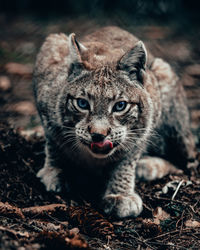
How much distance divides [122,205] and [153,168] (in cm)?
85

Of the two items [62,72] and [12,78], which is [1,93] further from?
[62,72]

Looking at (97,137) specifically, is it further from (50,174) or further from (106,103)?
(50,174)

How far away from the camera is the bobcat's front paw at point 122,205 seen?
10.3ft

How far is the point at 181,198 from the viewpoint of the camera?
3434 millimetres

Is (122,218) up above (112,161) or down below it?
below

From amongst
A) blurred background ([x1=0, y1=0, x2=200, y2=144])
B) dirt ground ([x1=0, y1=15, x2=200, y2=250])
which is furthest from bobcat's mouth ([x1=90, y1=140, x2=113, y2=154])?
blurred background ([x1=0, y1=0, x2=200, y2=144])

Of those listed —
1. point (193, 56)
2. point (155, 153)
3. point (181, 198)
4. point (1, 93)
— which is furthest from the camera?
point (193, 56)

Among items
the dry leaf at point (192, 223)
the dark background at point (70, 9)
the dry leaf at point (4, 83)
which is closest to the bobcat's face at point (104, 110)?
the dry leaf at point (192, 223)

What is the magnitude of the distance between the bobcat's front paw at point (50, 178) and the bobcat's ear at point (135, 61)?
125 centimetres

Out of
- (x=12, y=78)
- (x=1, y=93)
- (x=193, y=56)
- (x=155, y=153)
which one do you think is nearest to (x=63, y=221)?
(x=155, y=153)

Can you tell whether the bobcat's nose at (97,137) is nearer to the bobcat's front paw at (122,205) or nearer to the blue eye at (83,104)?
the blue eye at (83,104)

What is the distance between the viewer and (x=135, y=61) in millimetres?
3061

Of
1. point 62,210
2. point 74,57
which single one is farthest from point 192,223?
point 74,57

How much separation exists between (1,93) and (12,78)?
45 cm
